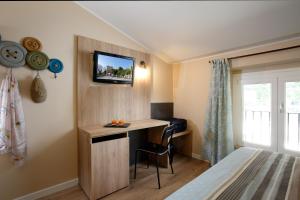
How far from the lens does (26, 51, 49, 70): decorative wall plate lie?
1.74 m

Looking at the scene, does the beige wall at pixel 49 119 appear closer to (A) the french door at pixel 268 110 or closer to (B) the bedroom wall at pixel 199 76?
(B) the bedroom wall at pixel 199 76

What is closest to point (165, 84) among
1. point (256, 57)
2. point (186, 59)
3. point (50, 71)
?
point (186, 59)

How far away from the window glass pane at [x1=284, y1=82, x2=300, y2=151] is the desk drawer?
7.59 ft

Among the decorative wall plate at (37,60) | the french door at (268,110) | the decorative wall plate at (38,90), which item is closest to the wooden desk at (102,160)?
the decorative wall plate at (38,90)

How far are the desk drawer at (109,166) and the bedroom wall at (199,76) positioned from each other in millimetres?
1555

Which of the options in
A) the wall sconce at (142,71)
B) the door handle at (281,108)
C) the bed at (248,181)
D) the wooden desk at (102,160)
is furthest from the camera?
the wall sconce at (142,71)

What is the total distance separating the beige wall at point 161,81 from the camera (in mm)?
3068

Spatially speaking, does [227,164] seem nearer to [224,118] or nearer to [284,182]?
[284,182]

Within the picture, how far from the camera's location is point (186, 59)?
10.1 ft

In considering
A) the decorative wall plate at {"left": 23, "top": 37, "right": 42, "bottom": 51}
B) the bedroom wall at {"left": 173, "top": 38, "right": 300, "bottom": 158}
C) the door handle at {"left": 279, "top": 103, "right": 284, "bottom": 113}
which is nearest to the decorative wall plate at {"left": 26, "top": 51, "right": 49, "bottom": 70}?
the decorative wall plate at {"left": 23, "top": 37, "right": 42, "bottom": 51}

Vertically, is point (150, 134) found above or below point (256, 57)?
below

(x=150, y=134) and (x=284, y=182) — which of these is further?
(x=150, y=134)

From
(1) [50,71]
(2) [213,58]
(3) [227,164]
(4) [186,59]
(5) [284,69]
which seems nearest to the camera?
(3) [227,164]

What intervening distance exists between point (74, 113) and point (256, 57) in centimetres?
268
